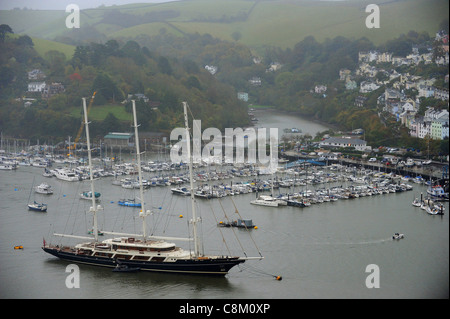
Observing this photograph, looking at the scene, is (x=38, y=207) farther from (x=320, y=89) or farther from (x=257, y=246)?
(x=320, y=89)

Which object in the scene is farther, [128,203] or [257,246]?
[128,203]

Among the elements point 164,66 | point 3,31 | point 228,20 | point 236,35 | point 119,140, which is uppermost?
point 228,20

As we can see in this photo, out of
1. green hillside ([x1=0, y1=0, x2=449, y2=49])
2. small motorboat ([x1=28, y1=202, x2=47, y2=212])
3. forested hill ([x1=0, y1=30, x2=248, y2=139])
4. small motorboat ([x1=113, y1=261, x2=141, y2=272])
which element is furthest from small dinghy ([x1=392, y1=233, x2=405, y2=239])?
green hillside ([x1=0, y1=0, x2=449, y2=49])

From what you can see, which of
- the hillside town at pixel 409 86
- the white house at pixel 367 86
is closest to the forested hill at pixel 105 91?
the white house at pixel 367 86

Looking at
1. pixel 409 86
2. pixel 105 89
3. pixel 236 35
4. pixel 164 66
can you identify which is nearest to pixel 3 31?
pixel 105 89
